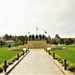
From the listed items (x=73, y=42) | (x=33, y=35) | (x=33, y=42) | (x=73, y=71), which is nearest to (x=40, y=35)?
(x=33, y=35)

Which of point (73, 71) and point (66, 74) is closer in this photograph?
point (66, 74)

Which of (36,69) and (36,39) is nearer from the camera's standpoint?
(36,69)

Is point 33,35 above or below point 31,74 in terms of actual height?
above

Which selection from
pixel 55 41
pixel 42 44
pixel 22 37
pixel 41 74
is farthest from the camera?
pixel 22 37

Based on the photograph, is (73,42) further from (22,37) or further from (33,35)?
(33,35)

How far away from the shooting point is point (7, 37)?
15638 centimetres

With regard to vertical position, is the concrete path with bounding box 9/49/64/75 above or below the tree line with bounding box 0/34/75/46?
below

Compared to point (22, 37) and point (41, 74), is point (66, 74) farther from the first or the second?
point (22, 37)

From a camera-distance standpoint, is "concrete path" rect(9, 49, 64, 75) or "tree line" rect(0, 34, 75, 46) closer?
"concrete path" rect(9, 49, 64, 75)

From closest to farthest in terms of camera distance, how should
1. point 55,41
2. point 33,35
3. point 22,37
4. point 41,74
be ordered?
point 41,74
point 33,35
point 55,41
point 22,37

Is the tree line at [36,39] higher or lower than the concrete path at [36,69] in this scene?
higher

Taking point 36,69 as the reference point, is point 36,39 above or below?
above

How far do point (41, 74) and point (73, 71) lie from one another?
2041mm

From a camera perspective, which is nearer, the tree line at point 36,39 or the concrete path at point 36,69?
the concrete path at point 36,69
